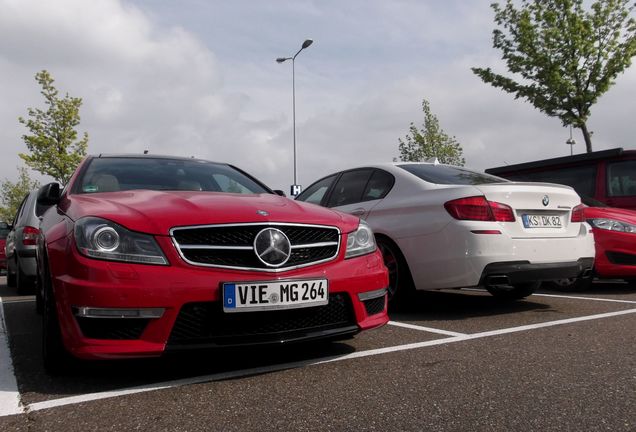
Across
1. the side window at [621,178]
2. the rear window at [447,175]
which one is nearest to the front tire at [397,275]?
the rear window at [447,175]

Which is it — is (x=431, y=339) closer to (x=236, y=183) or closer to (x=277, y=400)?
(x=277, y=400)

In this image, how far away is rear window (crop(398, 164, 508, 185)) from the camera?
16.9 ft

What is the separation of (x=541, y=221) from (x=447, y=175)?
3.20 feet

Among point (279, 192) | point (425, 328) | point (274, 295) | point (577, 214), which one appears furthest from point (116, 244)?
point (577, 214)

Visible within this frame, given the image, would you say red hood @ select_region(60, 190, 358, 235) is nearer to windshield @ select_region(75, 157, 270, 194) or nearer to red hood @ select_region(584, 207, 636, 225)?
windshield @ select_region(75, 157, 270, 194)

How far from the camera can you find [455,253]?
461 cm

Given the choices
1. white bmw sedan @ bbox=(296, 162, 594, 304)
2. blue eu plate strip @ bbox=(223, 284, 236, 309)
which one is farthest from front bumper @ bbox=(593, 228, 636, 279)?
blue eu plate strip @ bbox=(223, 284, 236, 309)

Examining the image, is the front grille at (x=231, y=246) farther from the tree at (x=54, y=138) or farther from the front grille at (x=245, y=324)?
the tree at (x=54, y=138)

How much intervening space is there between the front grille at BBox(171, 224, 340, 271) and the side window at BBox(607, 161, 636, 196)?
18.9ft

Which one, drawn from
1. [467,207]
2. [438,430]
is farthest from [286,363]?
[467,207]

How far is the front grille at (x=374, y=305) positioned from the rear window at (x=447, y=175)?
1.92 m

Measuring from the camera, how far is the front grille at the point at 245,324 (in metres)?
2.83

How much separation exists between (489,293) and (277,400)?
463 centimetres

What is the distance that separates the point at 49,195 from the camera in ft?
12.7
